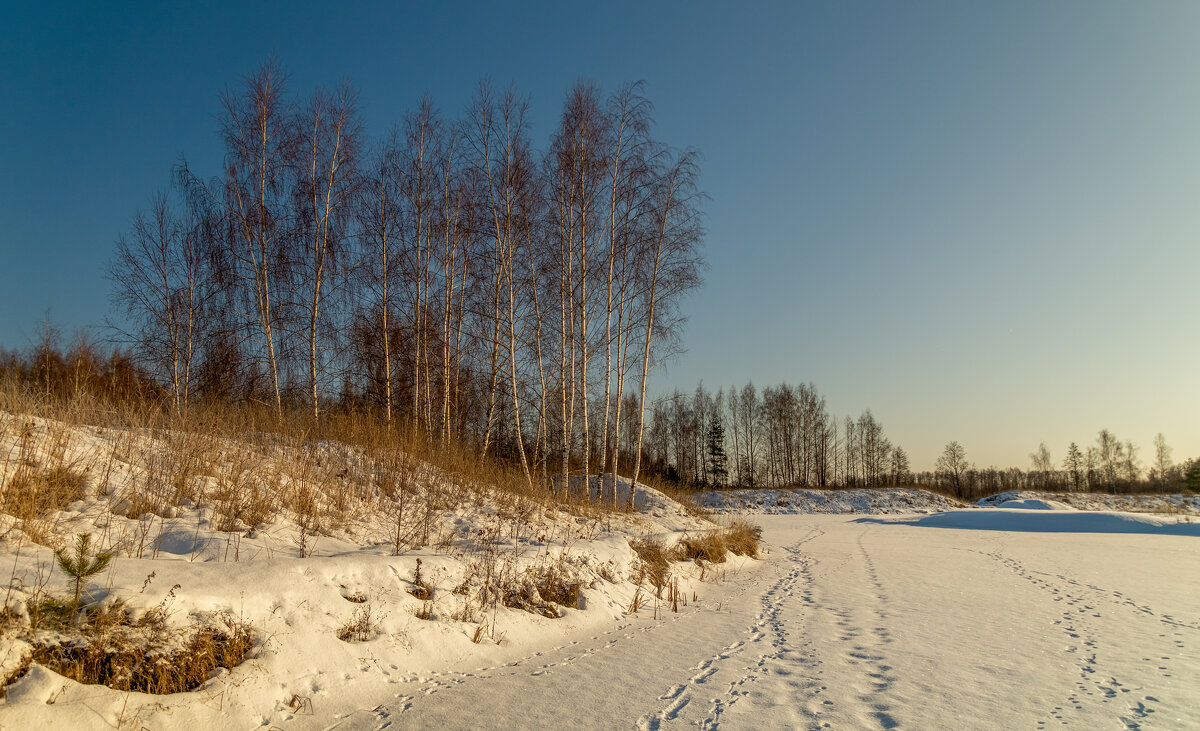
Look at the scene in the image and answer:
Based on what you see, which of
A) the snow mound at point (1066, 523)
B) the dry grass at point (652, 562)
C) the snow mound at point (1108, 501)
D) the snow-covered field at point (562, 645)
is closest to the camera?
the snow-covered field at point (562, 645)

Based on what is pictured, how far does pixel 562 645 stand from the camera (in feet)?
16.0

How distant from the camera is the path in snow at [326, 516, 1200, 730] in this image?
3299 millimetres

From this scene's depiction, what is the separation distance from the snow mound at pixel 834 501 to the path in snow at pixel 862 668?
31.7 m

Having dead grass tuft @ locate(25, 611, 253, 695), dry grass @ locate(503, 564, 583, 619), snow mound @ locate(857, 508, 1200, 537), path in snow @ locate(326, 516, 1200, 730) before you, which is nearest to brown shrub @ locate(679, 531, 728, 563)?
path in snow @ locate(326, 516, 1200, 730)

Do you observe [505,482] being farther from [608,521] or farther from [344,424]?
[344,424]

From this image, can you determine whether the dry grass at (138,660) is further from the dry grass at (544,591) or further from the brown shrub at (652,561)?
the brown shrub at (652,561)

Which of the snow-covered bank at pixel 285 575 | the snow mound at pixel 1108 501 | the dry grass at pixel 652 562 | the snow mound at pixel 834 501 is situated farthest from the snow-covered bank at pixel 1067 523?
the snow-covered bank at pixel 285 575

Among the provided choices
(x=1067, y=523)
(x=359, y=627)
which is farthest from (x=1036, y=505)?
(x=359, y=627)

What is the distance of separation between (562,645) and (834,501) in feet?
142

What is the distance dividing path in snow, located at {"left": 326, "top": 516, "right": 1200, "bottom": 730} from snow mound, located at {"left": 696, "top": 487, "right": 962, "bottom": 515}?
3170 cm

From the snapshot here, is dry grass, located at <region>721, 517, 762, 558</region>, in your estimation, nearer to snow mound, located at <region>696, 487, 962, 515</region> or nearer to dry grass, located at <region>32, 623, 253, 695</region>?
dry grass, located at <region>32, 623, 253, 695</region>

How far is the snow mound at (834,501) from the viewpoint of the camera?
132ft

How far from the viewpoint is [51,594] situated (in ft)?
9.04

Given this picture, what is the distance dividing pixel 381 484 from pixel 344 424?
2602 millimetres
